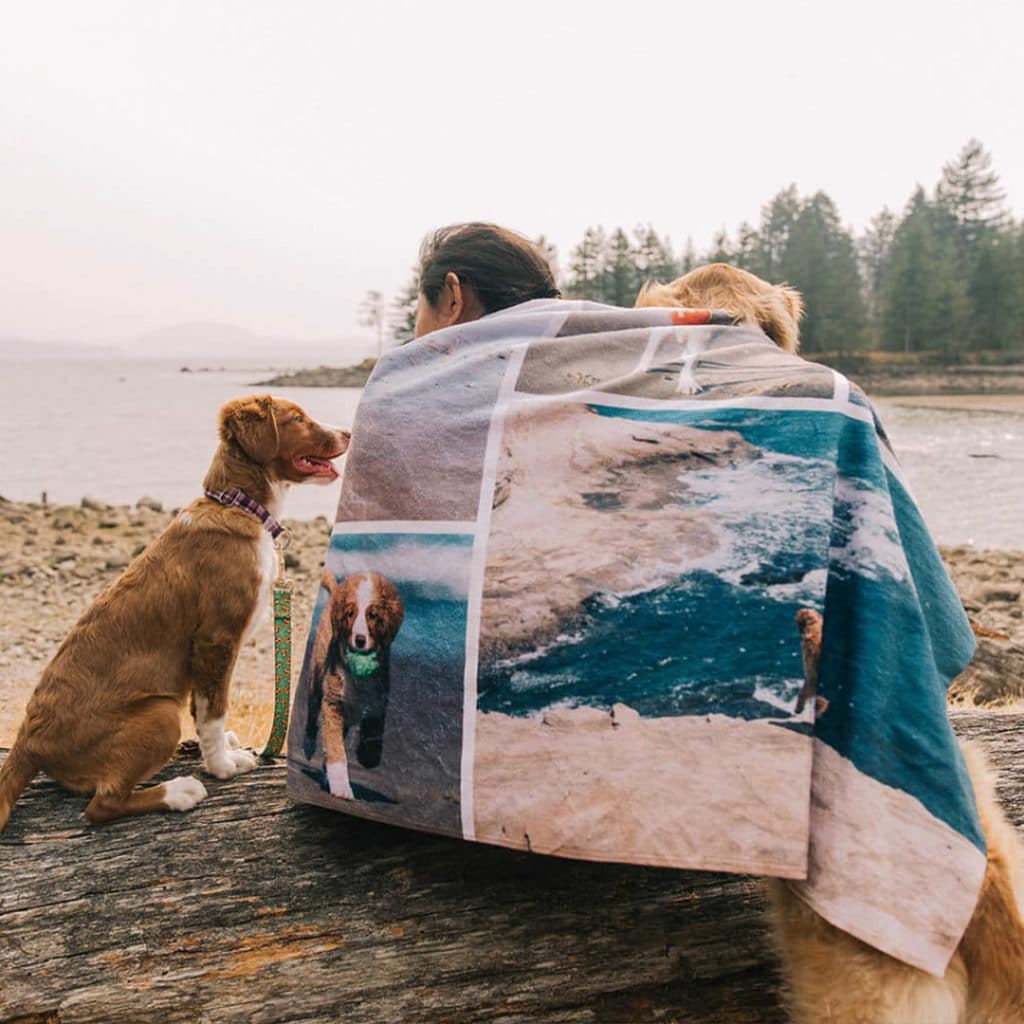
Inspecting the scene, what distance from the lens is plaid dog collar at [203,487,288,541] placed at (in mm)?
2941

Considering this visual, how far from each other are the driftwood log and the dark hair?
5.33ft

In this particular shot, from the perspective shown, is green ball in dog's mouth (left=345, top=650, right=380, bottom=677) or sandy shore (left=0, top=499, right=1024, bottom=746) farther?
sandy shore (left=0, top=499, right=1024, bottom=746)

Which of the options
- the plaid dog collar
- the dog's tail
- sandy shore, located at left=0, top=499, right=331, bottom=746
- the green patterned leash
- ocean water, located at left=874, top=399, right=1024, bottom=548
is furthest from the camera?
ocean water, located at left=874, top=399, right=1024, bottom=548

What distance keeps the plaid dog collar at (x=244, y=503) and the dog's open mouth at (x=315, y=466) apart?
233 millimetres

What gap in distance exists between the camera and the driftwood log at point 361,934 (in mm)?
1921

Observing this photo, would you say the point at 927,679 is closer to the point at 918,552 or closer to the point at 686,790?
the point at 918,552

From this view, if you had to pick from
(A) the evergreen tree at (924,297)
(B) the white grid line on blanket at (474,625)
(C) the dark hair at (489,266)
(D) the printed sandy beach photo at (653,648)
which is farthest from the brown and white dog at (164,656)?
(A) the evergreen tree at (924,297)

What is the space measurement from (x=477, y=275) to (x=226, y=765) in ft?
5.74

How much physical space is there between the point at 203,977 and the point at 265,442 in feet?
5.77

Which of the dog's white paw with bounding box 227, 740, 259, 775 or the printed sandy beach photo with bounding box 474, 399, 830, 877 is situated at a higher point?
the printed sandy beach photo with bounding box 474, 399, 830, 877

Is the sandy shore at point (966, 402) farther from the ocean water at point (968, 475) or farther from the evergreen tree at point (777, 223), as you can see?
the evergreen tree at point (777, 223)

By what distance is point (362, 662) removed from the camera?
2.01 m

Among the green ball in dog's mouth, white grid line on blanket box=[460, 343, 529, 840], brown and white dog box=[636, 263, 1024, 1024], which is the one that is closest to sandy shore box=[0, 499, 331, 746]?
the green ball in dog's mouth

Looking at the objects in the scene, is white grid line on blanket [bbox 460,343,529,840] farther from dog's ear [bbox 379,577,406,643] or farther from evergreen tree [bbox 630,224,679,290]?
evergreen tree [bbox 630,224,679,290]
